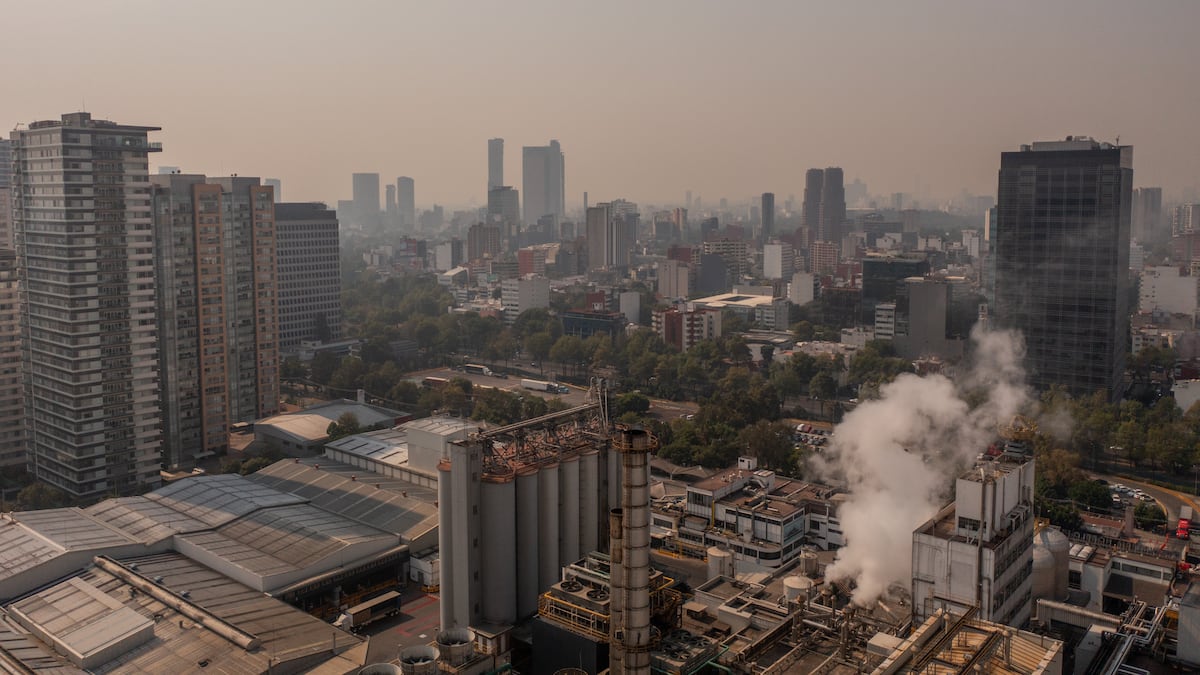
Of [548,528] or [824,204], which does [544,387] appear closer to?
[548,528]

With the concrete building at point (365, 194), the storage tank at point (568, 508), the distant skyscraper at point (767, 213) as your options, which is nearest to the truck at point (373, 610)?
the storage tank at point (568, 508)

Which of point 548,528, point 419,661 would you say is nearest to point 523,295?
point 548,528

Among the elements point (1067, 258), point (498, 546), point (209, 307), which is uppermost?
point (1067, 258)

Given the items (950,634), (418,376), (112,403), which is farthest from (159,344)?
(950,634)

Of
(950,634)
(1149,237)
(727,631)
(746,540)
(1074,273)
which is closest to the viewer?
(950,634)

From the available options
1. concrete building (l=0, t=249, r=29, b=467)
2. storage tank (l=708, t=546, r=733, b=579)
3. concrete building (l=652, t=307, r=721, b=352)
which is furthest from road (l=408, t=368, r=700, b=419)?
concrete building (l=0, t=249, r=29, b=467)

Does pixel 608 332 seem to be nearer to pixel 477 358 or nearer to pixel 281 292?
pixel 477 358
